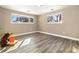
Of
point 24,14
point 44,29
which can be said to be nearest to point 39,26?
point 44,29

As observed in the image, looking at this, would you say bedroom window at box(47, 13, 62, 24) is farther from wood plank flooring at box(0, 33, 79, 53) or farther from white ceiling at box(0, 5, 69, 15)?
wood plank flooring at box(0, 33, 79, 53)

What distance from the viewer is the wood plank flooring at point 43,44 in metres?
2.96

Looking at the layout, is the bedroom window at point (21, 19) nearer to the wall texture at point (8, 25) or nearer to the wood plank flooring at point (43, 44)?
the wall texture at point (8, 25)

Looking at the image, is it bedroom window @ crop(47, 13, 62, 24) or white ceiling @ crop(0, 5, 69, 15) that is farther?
bedroom window @ crop(47, 13, 62, 24)

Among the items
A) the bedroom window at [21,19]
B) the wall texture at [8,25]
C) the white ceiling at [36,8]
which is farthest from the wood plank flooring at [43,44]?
the white ceiling at [36,8]

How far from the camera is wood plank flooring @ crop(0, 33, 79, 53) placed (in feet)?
9.70

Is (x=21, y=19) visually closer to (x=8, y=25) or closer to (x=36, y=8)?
(x=8, y=25)

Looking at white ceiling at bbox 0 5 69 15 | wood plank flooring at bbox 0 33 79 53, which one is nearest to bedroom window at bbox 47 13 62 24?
white ceiling at bbox 0 5 69 15

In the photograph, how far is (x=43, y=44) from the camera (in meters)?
3.34

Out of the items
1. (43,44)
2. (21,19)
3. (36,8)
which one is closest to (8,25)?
(21,19)

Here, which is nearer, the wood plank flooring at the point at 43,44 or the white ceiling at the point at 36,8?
the white ceiling at the point at 36,8
